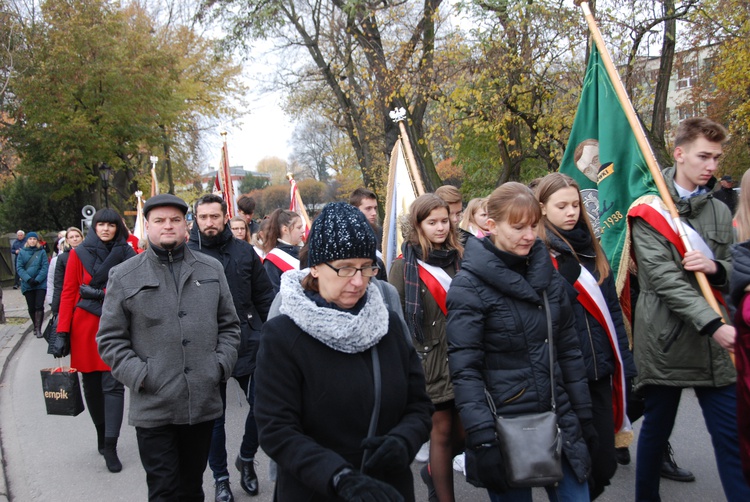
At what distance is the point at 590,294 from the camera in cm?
346

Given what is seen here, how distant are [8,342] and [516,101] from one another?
1112 cm

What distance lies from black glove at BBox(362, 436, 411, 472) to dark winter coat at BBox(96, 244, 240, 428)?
165cm

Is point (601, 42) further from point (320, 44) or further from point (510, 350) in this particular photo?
point (320, 44)

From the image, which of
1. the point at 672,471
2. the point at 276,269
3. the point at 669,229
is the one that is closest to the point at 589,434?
the point at 669,229

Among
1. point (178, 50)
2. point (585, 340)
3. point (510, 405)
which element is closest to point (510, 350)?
point (510, 405)

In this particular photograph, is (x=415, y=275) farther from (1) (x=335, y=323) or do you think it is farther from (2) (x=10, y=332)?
(2) (x=10, y=332)

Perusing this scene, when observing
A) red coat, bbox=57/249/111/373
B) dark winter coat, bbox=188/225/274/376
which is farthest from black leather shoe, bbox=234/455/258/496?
red coat, bbox=57/249/111/373

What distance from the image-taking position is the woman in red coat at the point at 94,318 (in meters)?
5.30

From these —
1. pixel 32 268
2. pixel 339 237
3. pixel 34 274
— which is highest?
pixel 339 237

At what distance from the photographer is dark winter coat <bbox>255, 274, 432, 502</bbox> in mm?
2164

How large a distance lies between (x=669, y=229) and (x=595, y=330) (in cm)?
65

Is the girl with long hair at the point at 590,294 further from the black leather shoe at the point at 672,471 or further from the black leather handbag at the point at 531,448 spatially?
the black leather shoe at the point at 672,471

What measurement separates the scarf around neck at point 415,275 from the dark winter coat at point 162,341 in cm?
112

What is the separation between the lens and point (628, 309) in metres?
4.12
